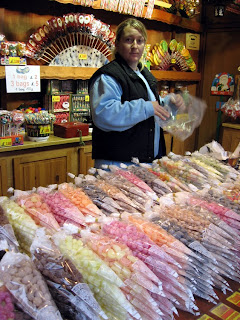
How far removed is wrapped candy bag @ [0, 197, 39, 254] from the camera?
98cm

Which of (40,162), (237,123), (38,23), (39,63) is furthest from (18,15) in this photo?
(237,123)

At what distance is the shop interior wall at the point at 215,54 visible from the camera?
4.36 metres

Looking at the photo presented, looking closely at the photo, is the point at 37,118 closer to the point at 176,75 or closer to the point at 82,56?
the point at 82,56

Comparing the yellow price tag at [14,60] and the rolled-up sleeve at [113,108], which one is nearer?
the rolled-up sleeve at [113,108]

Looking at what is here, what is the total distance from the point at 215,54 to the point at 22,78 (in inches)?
112

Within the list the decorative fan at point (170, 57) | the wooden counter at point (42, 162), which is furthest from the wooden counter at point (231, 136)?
the wooden counter at point (42, 162)

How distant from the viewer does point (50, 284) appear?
76 centimetres

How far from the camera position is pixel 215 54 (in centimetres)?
459

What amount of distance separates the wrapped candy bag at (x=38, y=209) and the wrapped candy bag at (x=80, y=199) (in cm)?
11

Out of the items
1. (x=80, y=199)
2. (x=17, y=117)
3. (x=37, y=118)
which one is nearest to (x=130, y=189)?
(x=80, y=199)

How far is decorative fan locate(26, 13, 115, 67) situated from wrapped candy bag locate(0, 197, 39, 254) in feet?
6.59

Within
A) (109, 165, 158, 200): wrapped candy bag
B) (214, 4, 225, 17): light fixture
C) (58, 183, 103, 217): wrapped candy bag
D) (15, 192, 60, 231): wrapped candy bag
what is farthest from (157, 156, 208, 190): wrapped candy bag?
(214, 4, 225, 17): light fixture

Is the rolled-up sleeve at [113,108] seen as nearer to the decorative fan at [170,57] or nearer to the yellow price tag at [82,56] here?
the yellow price tag at [82,56]

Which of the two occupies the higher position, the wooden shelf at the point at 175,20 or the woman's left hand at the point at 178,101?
the wooden shelf at the point at 175,20
